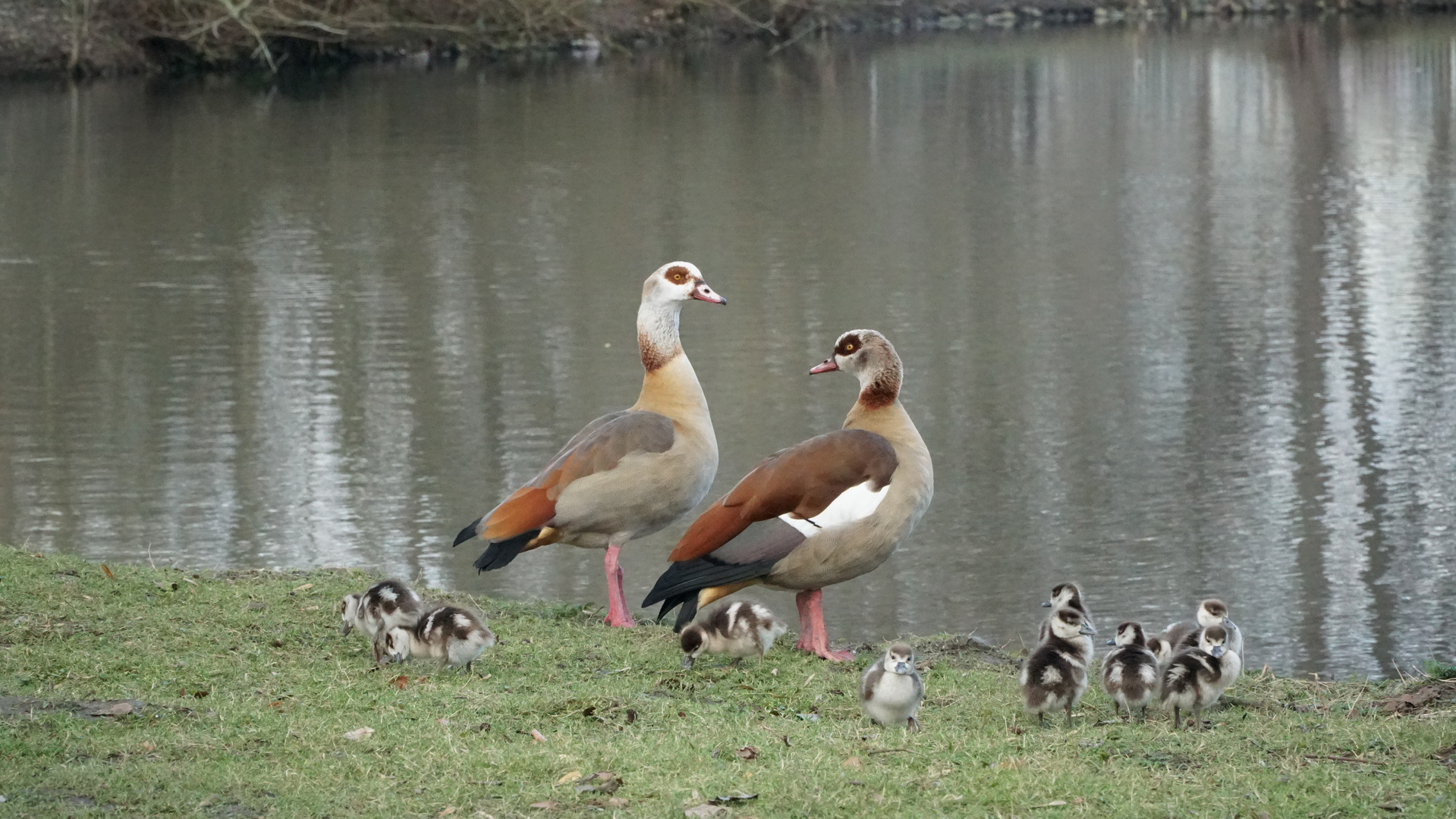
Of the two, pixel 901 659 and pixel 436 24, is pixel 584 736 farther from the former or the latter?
pixel 436 24

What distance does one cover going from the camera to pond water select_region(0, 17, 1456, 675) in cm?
1209

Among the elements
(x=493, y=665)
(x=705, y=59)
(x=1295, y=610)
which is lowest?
(x=1295, y=610)

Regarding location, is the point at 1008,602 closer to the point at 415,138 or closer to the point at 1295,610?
the point at 1295,610

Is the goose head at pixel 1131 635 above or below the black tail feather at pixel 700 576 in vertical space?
below

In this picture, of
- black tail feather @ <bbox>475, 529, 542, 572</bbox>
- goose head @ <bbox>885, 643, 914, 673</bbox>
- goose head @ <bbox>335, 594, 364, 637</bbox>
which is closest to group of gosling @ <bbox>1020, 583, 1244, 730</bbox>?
goose head @ <bbox>885, 643, 914, 673</bbox>

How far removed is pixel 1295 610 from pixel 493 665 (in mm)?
5227

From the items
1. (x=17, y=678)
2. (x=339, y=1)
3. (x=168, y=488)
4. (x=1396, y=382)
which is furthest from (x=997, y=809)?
(x=339, y=1)

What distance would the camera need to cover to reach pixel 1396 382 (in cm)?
1664

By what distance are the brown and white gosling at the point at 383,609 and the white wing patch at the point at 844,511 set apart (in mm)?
1753

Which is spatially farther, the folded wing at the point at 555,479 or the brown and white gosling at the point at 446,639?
the folded wing at the point at 555,479

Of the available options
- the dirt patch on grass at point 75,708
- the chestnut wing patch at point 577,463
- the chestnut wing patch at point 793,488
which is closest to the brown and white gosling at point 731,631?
the chestnut wing patch at point 793,488

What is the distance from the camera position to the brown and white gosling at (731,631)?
7.90 m

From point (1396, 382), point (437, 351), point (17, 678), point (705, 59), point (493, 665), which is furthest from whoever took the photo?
point (705, 59)

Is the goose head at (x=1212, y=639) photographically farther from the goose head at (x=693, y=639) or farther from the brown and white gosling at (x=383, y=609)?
the brown and white gosling at (x=383, y=609)
